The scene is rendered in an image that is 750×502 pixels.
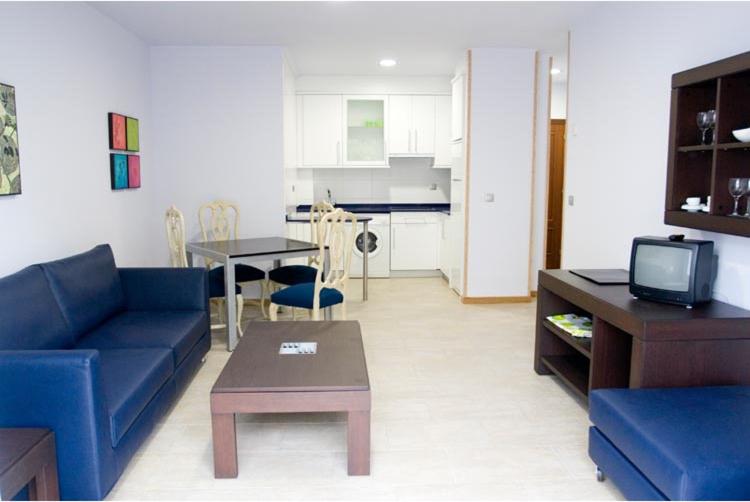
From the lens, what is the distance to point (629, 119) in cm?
358

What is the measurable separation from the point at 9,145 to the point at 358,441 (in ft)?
7.43

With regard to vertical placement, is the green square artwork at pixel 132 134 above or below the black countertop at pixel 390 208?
above

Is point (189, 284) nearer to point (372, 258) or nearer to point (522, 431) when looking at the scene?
point (522, 431)

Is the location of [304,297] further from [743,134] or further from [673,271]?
[743,134]

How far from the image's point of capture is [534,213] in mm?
5602

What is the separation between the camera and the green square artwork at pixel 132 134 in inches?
177

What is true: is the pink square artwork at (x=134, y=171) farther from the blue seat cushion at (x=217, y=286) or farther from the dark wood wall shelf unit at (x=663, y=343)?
the dark wood wall shelf unit at (x=663, y=343)

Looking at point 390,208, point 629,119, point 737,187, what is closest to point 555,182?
point 390,208

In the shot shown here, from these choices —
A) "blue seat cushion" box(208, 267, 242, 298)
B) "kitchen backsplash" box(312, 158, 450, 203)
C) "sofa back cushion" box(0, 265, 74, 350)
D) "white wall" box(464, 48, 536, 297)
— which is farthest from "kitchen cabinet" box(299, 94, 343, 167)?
"sofa back cushion" box(0, 265, 74, 350)

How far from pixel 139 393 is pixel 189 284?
1317 mm

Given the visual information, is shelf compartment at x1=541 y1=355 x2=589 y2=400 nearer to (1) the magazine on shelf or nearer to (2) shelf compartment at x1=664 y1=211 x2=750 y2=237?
(1) the magazine on shelf

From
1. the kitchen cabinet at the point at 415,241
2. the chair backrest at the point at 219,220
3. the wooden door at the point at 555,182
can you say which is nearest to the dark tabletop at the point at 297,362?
the chair backrest at the point at 219,220

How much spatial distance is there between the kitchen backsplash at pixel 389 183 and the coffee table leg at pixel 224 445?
5096mm

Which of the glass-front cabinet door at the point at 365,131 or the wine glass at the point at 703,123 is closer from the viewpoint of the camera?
the wine glass at the point at 703,123
